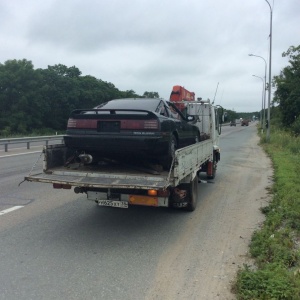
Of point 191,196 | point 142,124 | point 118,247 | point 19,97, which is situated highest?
point 19,97

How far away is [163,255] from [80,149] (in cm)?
236

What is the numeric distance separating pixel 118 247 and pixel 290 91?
41.9 m

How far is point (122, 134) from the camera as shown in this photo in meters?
6.00

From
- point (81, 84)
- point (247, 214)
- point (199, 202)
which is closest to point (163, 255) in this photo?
point (247, 214)

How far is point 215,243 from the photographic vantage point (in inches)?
219

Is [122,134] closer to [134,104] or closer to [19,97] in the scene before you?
[134,104]

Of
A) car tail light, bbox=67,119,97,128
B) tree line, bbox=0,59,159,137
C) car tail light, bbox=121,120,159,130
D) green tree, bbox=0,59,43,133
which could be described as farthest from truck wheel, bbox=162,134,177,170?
green tree, bbox=0,59,43,133

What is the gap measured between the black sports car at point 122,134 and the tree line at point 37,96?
3592cm

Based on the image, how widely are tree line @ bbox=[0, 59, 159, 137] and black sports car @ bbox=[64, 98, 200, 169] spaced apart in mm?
35918

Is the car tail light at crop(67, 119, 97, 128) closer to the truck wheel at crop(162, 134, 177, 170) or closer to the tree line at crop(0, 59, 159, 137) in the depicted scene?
the truck wheel at crop(162, 134, 177, 170)

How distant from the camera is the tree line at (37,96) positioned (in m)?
46.2

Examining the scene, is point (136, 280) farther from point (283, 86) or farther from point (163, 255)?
point (283, 86)

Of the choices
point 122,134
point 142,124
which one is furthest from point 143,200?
point 142,124

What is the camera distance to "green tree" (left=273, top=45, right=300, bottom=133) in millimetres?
41406
